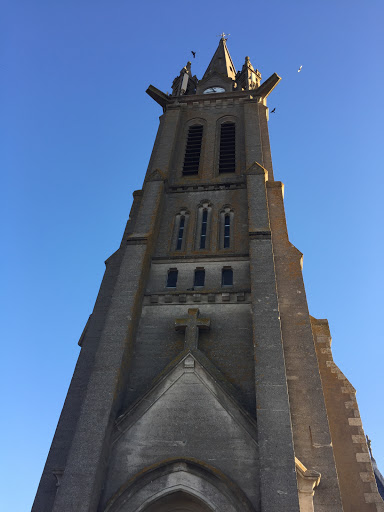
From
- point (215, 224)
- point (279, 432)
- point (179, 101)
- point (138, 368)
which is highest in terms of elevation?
point (179, 101)

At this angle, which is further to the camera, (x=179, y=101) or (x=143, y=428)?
(x=179, y=101)

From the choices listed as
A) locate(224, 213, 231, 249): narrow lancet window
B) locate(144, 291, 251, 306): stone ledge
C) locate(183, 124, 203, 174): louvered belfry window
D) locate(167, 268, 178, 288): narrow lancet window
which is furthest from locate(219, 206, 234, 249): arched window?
locate(183, 124, 203, 174): louvered belfry window

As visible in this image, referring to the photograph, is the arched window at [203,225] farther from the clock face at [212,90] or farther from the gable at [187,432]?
the clock face at [212,90]

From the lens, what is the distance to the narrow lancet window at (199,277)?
15742 millimetres

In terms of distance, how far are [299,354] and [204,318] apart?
9.40ft

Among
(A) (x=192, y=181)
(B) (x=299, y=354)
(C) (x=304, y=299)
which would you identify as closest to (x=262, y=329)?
(B) (x=299, y=354)

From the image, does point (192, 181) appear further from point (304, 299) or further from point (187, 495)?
point (187, 495)

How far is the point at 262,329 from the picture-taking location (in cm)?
1255

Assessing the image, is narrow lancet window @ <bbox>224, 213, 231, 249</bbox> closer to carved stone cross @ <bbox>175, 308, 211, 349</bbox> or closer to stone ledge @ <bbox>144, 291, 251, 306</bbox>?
stone ledge @ <bbox>144, 291, 251, 306</bbox>

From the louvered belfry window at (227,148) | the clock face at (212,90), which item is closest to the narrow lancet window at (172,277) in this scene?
the louvered belfry window at (227,148)

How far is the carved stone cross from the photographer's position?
521 inches

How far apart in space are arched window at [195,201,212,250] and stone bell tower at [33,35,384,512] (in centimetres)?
6

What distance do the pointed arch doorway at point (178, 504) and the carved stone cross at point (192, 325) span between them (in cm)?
389

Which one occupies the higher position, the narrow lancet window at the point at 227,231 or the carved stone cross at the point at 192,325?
the narrow lancet window at the point at 227,231
